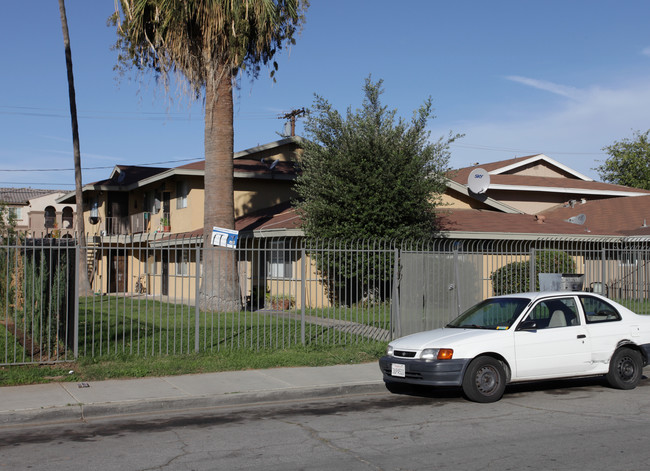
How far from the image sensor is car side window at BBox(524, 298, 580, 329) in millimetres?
9802

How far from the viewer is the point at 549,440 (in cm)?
705

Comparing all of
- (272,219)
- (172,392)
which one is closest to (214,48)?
(272,219)

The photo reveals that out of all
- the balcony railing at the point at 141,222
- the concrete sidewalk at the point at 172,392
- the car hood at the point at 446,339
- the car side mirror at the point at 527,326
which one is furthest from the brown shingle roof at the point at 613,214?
the concrete sidewalk at the point at 172,392

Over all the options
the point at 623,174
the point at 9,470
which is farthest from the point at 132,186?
the point at 623,174

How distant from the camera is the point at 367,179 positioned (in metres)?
19.3

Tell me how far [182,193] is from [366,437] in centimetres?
2370

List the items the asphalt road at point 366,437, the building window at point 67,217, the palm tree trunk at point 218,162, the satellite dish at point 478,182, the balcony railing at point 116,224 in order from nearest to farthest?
the asphalt road at point 366,437 < the palm tree trunk at point 218,162 < the satellite dish at point 478,182 < the balcony railing at point 116,224 < the building window at point 67,217

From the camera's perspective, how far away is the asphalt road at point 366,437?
20.7 feet

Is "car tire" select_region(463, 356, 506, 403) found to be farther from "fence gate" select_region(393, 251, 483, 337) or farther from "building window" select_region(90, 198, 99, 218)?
"building window" select_region(90, 198, 99, 218)

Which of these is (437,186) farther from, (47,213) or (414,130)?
(47,213)

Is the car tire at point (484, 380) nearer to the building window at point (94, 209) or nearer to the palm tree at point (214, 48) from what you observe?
the palm tree at point (214, 48)

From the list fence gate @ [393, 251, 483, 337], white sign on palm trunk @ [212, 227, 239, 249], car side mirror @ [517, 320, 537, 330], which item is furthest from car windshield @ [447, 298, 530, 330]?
white sign on palm trunk @ [212, 227, 239, 249]

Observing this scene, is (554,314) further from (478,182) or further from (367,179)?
(478,182)

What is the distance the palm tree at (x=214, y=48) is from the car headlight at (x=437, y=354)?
7722 mm
